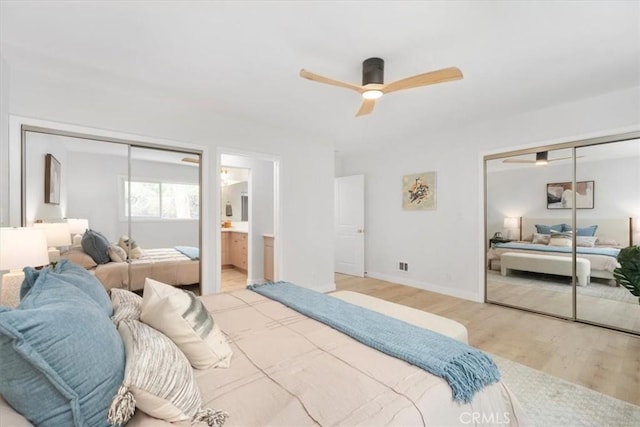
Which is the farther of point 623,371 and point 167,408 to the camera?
point 623,371

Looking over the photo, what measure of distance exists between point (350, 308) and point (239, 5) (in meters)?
2.05

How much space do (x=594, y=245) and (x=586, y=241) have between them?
0.08 m

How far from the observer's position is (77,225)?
2.86m

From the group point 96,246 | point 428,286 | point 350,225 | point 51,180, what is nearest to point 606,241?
point 428,286

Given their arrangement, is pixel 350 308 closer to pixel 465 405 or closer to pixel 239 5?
pixel 465 405

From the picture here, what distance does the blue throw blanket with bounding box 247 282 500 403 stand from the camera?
122 centimetres

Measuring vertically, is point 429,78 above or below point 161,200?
above

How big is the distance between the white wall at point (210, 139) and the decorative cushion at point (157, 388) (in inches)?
97.7

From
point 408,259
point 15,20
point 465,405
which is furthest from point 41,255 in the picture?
point 408,259

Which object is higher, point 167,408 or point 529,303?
point 167,408

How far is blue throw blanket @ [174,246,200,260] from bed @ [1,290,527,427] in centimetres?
219

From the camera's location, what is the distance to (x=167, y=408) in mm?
958

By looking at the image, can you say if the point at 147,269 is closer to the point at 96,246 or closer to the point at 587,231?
the point at 96,246

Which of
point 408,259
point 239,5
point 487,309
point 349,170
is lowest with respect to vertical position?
point 487,309
